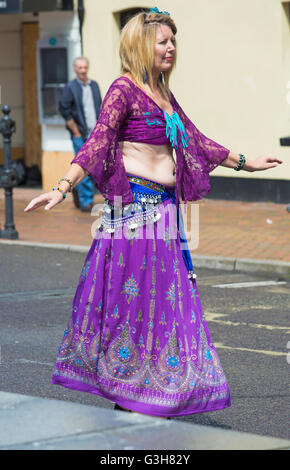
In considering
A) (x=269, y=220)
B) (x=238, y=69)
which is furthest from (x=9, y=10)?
(x=269, y=220)

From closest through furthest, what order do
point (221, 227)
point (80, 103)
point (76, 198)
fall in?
point (221, 227) → point (80, 103) → point (76, 198)

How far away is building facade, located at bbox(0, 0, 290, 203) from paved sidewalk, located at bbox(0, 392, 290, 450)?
8.76 metres

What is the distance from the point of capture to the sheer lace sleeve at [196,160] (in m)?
4.73

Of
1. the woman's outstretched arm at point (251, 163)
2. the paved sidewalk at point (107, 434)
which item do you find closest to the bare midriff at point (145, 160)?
the woman's outstretched arm at point (251, 163)

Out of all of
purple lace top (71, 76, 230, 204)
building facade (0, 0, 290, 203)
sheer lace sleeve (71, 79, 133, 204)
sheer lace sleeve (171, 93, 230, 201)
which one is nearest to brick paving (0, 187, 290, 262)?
building facade (0, 0, 290, 203)

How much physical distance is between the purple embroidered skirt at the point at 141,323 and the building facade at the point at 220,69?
7.59m

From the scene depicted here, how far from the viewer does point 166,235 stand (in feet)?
15.3

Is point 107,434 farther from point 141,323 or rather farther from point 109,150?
point 109,150

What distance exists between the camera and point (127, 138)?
15.0ft

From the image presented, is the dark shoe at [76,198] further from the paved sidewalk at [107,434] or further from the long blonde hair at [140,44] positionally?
the paved sidewalk at [107,434]

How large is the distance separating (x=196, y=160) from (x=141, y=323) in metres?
0.81

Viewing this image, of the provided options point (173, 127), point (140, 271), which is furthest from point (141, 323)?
point (173, 127)

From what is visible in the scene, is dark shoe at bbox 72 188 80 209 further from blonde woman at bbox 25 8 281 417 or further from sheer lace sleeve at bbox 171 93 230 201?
blonde woman at bbox 25 8 281 417

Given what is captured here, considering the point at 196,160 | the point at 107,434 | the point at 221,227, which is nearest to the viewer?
the point at 107,434
